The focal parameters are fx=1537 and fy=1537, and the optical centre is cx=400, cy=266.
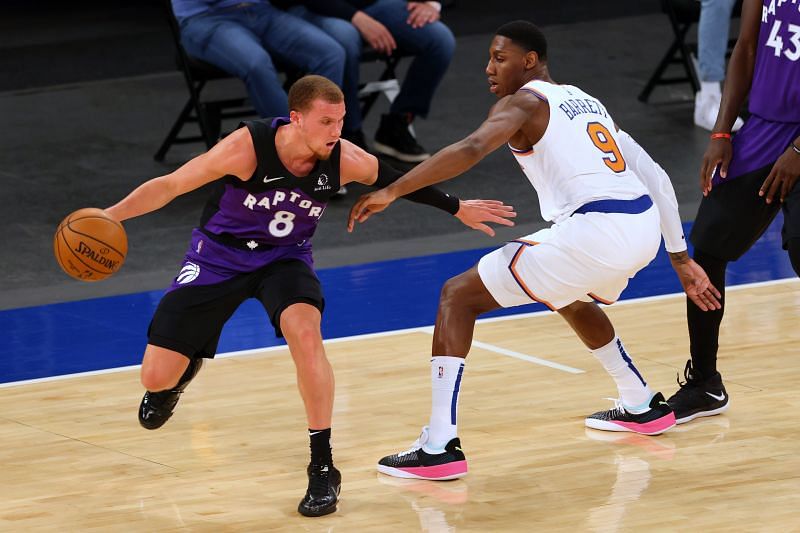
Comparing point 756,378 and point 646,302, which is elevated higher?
point 756,378

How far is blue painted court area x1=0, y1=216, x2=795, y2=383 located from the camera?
22.5ft

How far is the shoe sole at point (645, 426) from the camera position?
219 inches

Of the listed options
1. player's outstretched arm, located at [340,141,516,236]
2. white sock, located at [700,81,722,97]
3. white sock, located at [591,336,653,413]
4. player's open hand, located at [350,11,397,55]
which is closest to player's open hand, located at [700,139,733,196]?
white sock, located at [591,336,653,413]

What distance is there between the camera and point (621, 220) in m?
5.19

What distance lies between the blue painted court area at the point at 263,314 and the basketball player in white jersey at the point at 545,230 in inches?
77.1

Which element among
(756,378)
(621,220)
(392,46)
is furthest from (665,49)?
(621,220)

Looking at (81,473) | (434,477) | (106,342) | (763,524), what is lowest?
(106,342)

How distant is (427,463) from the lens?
5129 millimetres

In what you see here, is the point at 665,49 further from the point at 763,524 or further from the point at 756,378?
the point at 763,524

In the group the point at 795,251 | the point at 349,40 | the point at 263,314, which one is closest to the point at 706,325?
the point at 795,251

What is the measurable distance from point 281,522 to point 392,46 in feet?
16.3

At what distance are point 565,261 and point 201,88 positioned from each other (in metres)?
4.88

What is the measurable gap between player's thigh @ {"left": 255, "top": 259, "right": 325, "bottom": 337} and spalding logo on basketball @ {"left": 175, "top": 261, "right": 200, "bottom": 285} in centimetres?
25

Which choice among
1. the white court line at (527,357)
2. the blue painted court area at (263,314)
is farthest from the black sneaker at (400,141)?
the white court line at (527,357)
